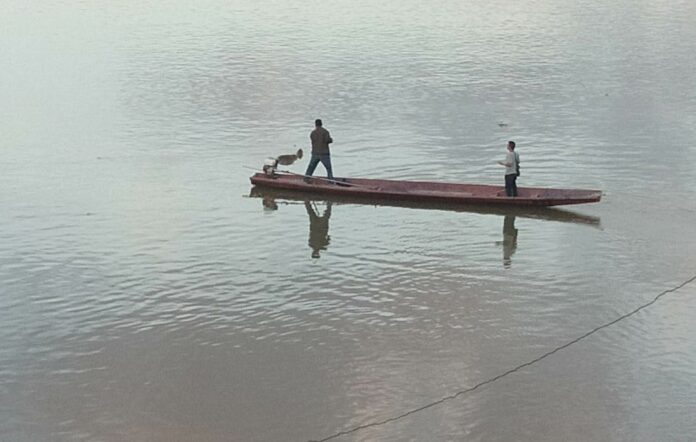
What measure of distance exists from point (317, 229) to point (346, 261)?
2.00 metres

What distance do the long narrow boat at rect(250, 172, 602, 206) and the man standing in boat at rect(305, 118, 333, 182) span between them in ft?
0.71

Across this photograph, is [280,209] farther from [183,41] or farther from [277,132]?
[183,41]

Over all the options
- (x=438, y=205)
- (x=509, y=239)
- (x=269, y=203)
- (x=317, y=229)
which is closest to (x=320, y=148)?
(x=269, y=203)

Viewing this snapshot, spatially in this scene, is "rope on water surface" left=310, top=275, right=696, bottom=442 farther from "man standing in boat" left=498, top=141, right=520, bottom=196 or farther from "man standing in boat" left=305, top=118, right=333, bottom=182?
"man standing in boat" left=305, top=118, right=333, bottom=182

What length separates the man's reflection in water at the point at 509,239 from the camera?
663 inches

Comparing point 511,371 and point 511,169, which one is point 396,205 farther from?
point 511,371

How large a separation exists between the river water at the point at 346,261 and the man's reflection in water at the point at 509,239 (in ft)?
0.21

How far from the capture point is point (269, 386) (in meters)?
12.6

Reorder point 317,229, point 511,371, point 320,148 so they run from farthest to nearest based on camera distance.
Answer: point 320,148, point 317,229, point 511,371

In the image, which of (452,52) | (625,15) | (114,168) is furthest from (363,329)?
(625,15)

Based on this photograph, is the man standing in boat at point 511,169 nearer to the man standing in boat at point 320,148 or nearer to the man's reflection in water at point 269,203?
the man standing in boat at point 320,148

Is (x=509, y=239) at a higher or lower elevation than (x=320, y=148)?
lower

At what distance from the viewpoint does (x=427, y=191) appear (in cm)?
1941

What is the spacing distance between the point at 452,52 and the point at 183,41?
10.7 m
